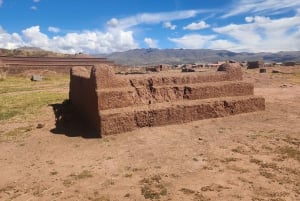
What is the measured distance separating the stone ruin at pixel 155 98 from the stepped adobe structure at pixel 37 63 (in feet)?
125

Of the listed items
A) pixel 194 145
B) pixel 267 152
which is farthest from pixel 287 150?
pixel 194 145

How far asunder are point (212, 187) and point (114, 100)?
5.42 meters

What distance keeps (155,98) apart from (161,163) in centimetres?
439

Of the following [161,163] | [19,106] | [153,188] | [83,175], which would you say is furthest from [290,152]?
[19,106]

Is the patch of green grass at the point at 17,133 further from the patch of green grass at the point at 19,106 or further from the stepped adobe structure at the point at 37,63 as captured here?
the stepped adobe structure at the point at 37,63

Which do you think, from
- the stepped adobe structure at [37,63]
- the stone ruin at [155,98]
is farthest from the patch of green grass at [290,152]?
the stepped adobe structure at [37,63]

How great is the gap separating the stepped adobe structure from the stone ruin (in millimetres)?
38155

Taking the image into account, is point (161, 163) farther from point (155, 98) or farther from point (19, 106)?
point (19, 106)

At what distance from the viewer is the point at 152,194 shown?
7043mm

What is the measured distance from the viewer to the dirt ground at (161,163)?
723cm

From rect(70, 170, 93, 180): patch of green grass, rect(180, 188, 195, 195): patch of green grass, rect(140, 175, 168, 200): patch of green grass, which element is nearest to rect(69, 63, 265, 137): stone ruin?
rect(70, 170, 93, 180): patch of green grass

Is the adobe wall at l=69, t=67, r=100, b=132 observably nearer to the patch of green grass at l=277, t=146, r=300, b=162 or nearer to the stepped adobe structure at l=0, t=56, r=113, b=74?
the patch of green grass at l=277, t=146, r=300, b=162

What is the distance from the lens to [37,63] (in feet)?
177

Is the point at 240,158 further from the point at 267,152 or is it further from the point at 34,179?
the point at 34,179
